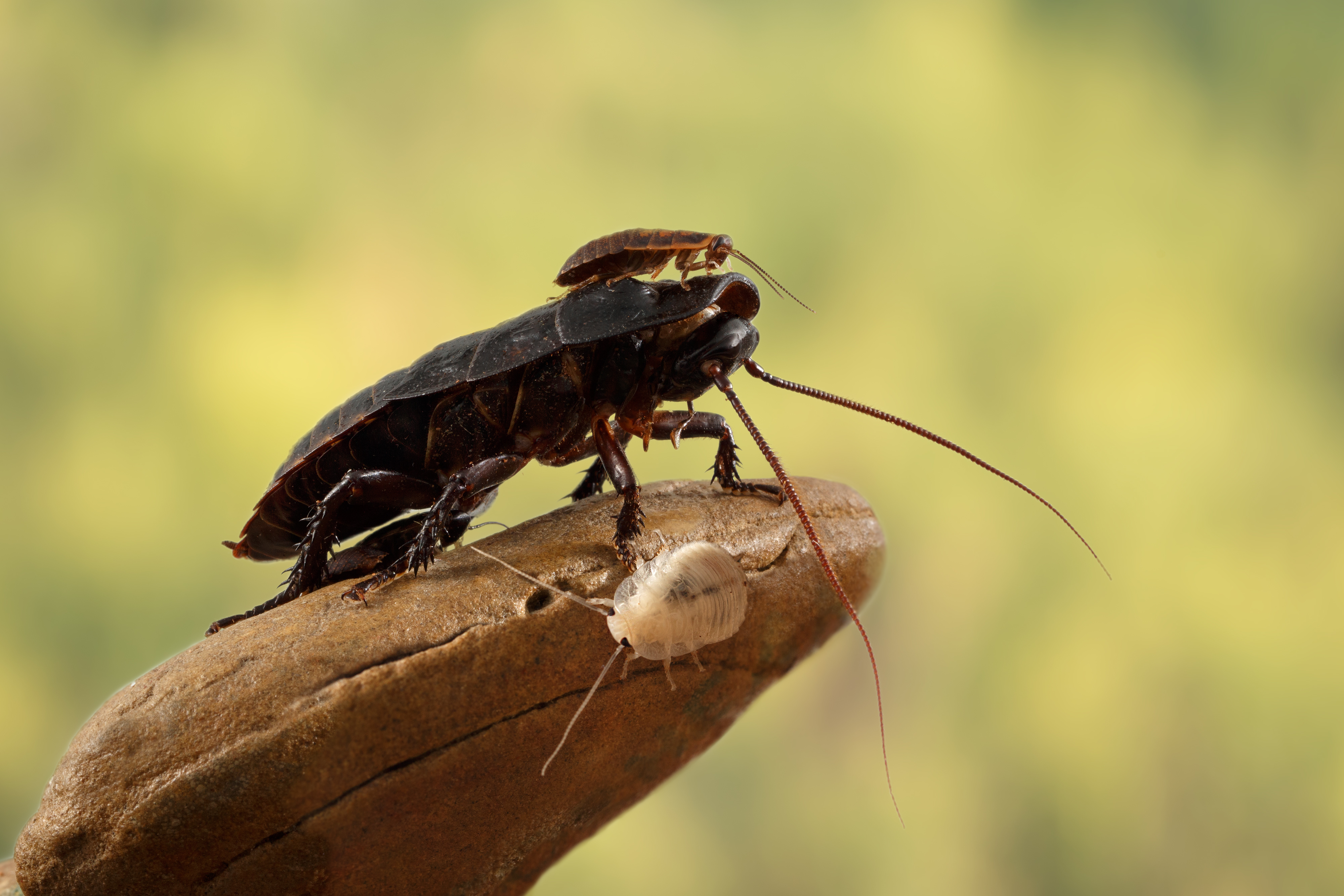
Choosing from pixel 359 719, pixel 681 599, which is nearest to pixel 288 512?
pixel 359 719

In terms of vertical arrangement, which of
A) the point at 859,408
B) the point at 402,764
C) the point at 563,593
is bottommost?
the point at 402,764

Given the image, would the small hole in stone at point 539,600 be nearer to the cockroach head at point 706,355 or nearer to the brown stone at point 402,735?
the brown stone at point 402,735

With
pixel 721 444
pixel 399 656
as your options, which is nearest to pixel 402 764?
pixel 399 656

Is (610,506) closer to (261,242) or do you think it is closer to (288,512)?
(288,512)

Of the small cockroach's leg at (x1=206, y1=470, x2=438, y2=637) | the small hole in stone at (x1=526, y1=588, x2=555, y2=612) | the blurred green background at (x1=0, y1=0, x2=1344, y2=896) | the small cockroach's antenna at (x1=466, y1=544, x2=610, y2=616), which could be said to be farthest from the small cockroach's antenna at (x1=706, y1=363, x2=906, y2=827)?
the blurred green background at (x1=0, y1=0, x2=1344, y2=896)

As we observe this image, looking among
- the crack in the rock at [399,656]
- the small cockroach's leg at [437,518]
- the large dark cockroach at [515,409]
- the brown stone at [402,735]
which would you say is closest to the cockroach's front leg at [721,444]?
the large dark cockroach at [515,409]

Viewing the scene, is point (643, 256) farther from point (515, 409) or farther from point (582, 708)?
point (582, 708)
